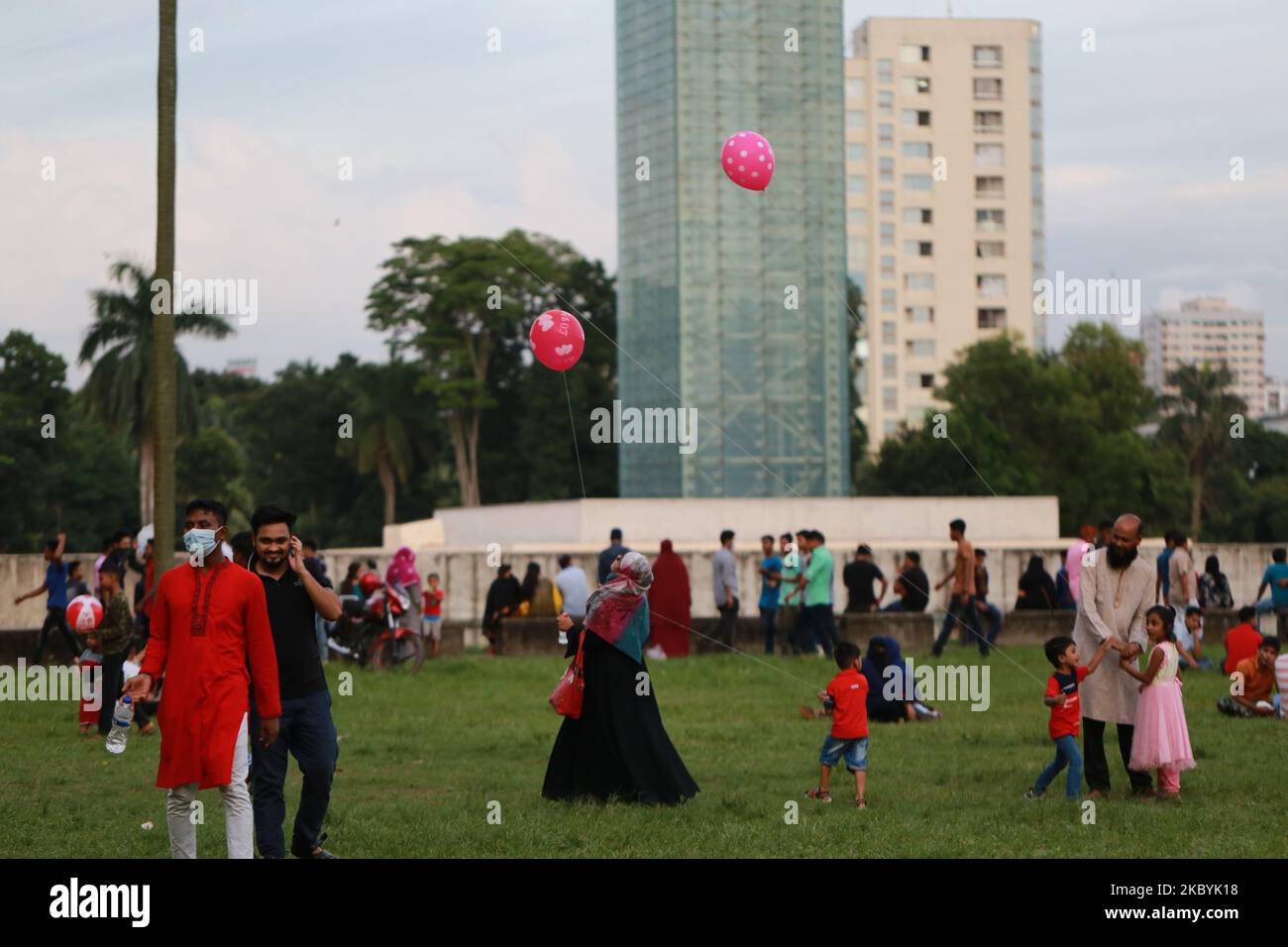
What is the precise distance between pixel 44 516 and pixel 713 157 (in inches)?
1081

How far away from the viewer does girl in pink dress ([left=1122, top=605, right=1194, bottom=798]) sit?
11062mm

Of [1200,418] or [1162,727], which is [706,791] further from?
[1200,418]

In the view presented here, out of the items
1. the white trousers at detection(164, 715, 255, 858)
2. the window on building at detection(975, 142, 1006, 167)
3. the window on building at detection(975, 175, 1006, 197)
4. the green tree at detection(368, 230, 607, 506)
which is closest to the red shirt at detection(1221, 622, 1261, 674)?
the white trousers at detection(164, 715, 255, 858)

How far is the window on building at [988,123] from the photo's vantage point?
3748 inches

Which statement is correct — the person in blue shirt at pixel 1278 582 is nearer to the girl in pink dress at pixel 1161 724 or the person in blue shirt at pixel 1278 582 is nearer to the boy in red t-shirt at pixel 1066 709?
the girl in pink dress at pixel 1161 724

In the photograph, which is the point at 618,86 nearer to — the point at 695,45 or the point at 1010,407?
the point at 695,45

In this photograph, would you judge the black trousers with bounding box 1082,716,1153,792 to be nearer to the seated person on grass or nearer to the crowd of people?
the crowd of people

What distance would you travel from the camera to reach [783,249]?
44188mm

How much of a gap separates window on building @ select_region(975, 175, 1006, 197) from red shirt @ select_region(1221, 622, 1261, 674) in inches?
3147

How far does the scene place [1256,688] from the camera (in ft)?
52.6

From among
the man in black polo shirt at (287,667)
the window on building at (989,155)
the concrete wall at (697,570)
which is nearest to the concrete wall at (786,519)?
the concrete wall at (697,570)

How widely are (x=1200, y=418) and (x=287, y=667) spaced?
7544 centimetres

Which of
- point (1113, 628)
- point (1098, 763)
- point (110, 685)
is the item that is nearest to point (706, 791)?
point (1098, 763)
